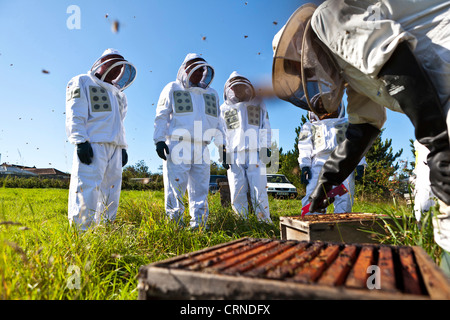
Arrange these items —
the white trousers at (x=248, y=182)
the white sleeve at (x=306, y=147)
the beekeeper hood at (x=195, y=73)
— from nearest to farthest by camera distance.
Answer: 1. the beekeeper hood at (x=195, y=73)
2. the white trousers at (x=248, y=182)
3. the white sleeve at (x=306, y=147)

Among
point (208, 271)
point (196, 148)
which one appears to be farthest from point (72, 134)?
point (208, 271)

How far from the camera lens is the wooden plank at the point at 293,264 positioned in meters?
0.97

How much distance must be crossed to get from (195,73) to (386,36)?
4.08 meters

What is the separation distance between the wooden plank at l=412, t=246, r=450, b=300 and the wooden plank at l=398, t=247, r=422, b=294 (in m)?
0.02

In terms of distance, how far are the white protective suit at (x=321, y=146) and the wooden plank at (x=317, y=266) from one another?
4.16m

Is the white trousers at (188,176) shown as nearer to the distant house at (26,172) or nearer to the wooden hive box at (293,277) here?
the wooden hive box at (293,277)

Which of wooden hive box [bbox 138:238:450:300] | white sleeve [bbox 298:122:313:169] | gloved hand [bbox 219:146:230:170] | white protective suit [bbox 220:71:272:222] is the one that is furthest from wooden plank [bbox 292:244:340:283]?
white sleeve [bbox 298:122:313:169]

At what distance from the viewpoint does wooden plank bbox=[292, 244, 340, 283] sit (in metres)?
0.93

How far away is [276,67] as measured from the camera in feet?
6.68

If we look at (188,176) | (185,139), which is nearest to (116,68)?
(185,139)

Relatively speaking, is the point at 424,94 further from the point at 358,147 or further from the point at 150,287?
the point at 150,287

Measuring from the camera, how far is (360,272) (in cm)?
101

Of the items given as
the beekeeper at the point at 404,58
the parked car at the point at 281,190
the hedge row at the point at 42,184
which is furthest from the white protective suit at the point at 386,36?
the hedge row at the point at 42,184

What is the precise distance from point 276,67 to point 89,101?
3.18 metres
